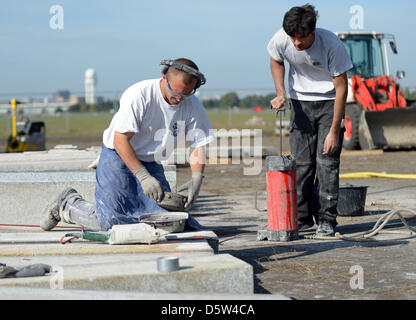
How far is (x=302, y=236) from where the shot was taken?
6.04 meters

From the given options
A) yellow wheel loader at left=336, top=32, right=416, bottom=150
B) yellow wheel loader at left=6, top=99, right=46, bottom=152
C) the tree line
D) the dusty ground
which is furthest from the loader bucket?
the tree line

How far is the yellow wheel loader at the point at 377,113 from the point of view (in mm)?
16094

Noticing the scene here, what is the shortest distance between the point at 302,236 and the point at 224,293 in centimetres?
250

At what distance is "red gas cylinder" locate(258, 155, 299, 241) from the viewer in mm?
5645

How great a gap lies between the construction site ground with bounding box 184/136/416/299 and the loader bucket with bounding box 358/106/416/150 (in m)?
6.94

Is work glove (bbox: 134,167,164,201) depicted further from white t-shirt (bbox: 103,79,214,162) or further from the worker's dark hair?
the worker's dark hair

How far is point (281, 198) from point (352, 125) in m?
11.4

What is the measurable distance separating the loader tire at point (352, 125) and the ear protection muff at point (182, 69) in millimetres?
11961

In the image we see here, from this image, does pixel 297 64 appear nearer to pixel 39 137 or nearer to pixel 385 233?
pixel 385 233

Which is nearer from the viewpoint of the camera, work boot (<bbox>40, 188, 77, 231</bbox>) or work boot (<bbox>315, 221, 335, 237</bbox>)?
work boot (<bbox>40, 188, 77, 231</bbox>)

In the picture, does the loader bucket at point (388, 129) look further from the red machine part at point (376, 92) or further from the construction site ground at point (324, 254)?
the construction site ground at point (324, 254)

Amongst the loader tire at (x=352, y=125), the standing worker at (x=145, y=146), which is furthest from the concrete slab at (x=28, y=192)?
the loader tire at (x=352, y=125)

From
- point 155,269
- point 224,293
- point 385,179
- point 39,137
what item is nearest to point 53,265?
point 155,269

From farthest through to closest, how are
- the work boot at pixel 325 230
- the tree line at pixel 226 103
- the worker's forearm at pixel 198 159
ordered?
the tree line at pixel 226 103 → the work boot at pixel 325 230 → the worker's forearm at pixel 198 159
